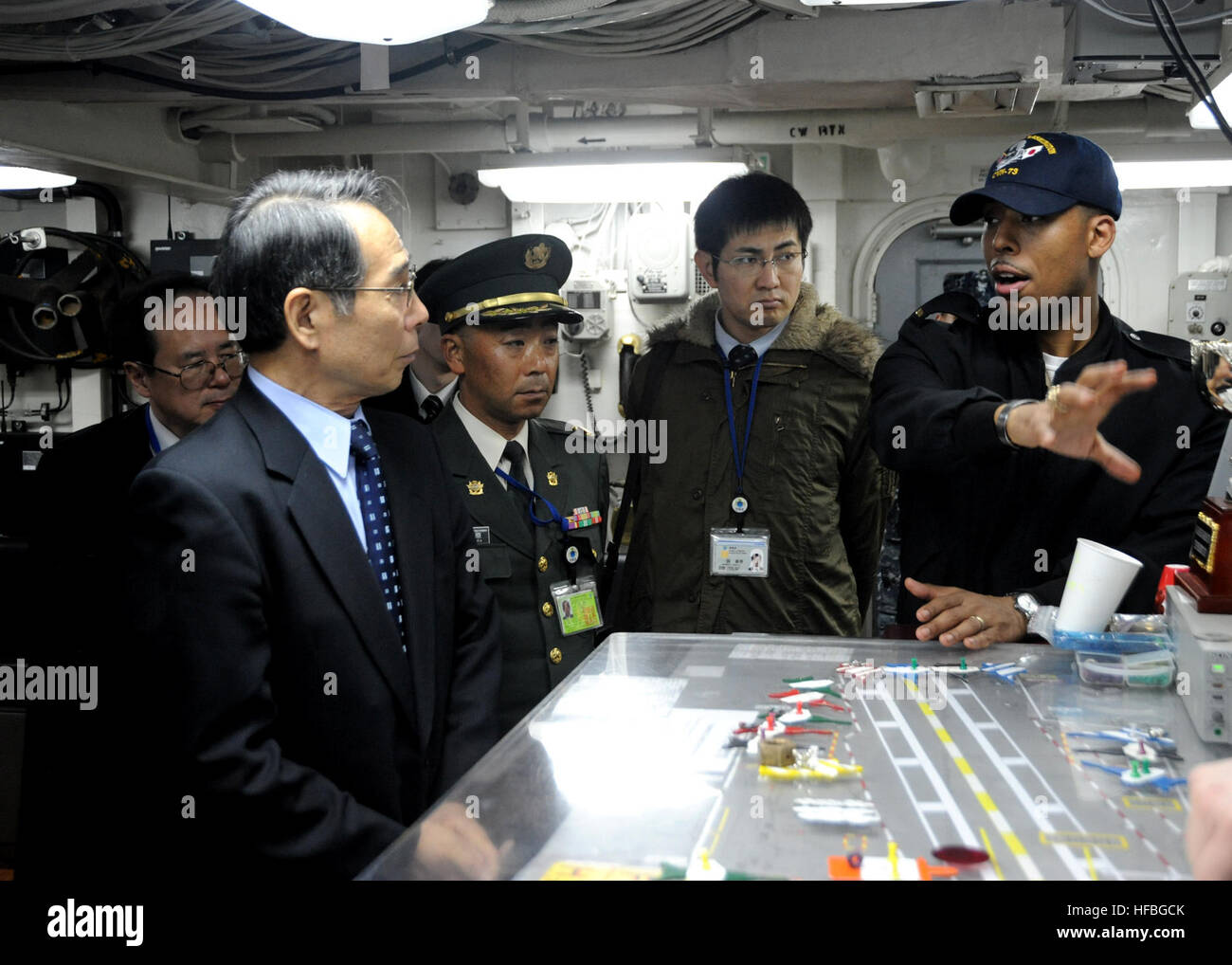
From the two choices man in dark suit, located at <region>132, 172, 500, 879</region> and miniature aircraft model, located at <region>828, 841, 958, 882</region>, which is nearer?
miniature aircraft model, located at <region>828, 841, 958, 882</region>

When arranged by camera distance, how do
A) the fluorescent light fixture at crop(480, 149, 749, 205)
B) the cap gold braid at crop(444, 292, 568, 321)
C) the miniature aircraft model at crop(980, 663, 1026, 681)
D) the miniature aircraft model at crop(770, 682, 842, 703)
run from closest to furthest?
the miniature aircraft model at crop(770, 682, 842, 703)
the miniature aircraft model at crop(980, 663, 1026, 681)
the cap gold braid at crop(444, 292, 568, 321)
the fluorescent light fixture at crop(480, 149, 749, 205)

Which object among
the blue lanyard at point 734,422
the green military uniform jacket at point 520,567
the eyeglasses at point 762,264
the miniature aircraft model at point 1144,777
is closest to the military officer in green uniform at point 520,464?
the green military uniform jacket at point 520,567

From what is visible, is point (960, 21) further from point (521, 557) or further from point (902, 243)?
point (902, 243)

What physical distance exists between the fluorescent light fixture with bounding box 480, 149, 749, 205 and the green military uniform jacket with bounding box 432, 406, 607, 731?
79.0 inches

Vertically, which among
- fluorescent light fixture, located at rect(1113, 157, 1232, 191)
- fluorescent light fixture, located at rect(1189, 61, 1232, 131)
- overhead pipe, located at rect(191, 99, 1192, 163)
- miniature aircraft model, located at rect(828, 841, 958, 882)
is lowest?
miniature aircraft model, located at rect(828, 841, 958, 882)

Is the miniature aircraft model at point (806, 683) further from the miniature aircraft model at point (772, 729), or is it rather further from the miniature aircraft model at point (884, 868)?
the miniature aircraft model at point (884, 868)

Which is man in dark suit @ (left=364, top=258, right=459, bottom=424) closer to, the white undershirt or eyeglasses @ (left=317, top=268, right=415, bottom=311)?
eyeglasses @ (left=317, top=268, right=415, bottom=311)

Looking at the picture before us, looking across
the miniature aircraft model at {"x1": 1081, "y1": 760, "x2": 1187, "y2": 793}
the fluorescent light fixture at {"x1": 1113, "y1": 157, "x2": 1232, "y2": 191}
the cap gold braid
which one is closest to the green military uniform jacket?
the cap gold braid

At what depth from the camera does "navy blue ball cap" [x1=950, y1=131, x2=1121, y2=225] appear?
203 cm

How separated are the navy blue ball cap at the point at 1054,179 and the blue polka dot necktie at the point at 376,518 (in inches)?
48.5

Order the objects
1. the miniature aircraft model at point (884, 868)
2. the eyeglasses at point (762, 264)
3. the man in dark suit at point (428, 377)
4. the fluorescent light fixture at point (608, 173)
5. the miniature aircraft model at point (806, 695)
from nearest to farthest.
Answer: the miniature aircraft model at point (884, 868), the miniature aircraft model at point (806, 695), the eyeglasses at point (762, 264), the man in dark suit at point (428, 377), the fluorescent light fixture at point (608, 173)

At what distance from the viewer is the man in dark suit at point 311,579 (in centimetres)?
146

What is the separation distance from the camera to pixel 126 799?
188cm
